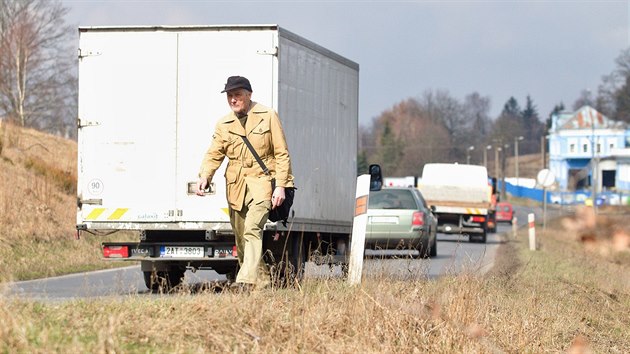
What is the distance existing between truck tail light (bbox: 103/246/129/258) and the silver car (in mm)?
11824

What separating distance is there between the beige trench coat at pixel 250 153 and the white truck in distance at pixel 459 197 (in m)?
34.3

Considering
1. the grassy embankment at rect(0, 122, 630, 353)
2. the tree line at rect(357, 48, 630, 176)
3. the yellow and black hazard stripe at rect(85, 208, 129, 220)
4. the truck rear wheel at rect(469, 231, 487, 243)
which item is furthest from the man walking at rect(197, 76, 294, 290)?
the tree line at rect(357, 48, 630, 176)

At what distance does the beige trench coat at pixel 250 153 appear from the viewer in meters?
10.4

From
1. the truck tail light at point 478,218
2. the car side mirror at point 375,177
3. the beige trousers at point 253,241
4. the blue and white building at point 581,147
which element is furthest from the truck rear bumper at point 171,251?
the blue and white building at point 581,147

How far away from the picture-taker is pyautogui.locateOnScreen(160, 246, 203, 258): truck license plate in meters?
14.4

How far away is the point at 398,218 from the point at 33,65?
42.6 metres

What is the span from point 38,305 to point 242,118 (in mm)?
3118

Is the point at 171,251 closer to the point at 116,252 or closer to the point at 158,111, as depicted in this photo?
the point at 116,252

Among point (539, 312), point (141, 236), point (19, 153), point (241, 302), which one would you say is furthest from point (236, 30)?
point (19, 153)

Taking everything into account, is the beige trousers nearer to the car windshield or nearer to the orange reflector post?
the orange reflector post

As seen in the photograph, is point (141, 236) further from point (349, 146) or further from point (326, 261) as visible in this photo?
point (349, 146)

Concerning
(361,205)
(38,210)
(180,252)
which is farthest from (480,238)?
(361,205)

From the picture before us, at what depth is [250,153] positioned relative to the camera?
1045cm

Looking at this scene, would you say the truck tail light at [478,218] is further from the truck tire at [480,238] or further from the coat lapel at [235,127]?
the coat lapel at [235,127]
